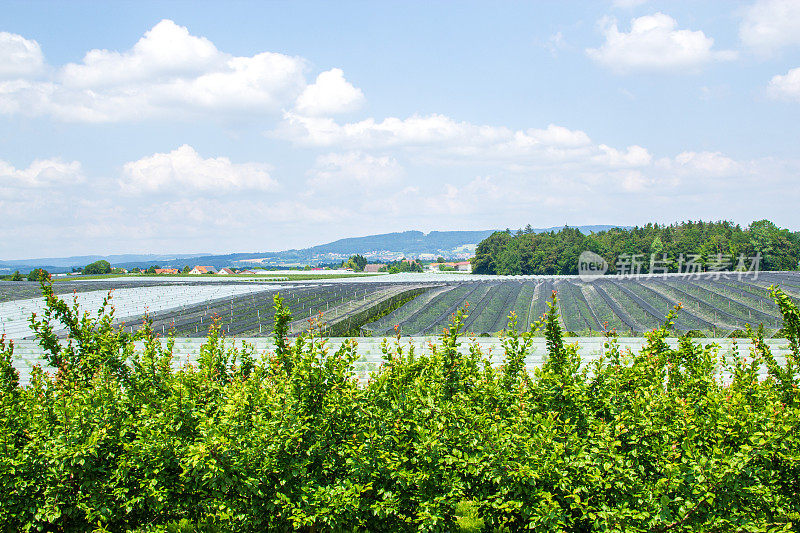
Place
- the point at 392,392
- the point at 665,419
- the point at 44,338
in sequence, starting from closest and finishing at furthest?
the point at 665,419
the point at 392,392
the point at 44,338

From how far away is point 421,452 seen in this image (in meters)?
5.11

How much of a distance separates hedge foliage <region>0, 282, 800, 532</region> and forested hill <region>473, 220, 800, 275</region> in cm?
8159

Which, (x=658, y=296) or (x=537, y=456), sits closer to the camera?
(x=537, y=456)

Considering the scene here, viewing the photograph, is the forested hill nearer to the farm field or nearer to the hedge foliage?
the farm field

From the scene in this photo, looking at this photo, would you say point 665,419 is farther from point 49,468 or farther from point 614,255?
point 614,255

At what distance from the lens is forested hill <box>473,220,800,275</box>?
84.8 metres

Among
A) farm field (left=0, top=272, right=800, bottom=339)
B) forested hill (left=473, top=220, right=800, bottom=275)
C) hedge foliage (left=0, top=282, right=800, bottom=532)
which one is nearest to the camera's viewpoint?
hedge foliage (left=0, top=282, right=800, bottom=532)

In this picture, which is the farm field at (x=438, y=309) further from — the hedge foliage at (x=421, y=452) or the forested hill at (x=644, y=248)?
the forested hill at (x=644, y=248)

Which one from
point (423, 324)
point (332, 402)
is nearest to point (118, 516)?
point (332, 402)

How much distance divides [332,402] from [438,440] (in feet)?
3.94

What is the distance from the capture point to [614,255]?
3637 inches

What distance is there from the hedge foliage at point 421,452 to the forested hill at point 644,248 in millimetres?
81592

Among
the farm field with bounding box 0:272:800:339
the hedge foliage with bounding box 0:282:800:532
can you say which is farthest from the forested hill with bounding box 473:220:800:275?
the hedge foliage with bounding box 0:282:800:532

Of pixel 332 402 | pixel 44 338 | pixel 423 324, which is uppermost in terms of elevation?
pixel 44 338
